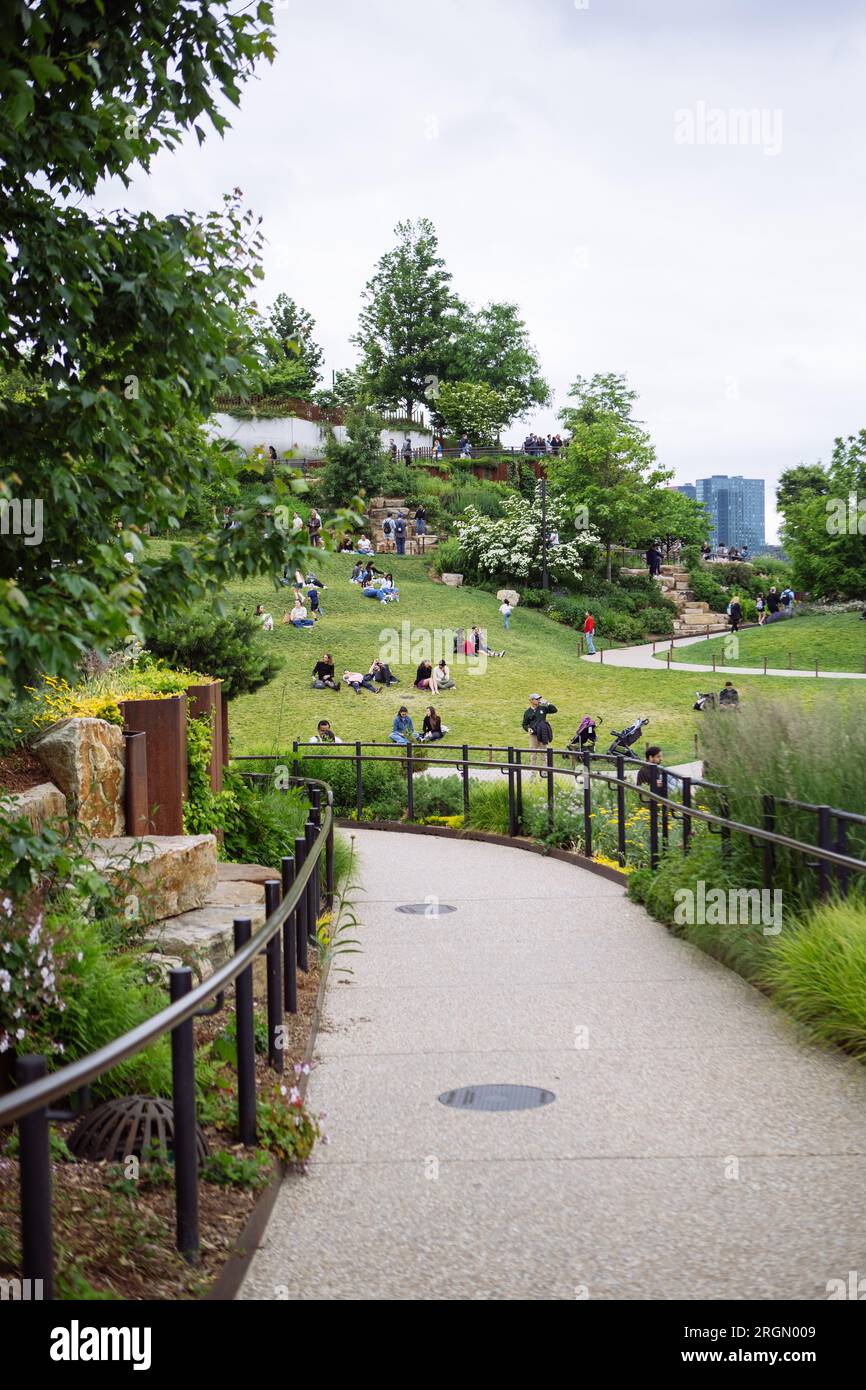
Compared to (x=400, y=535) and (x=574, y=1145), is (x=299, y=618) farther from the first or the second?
(x=574, y=1145)

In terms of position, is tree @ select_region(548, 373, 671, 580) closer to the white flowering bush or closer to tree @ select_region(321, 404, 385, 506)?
the white flowering bush

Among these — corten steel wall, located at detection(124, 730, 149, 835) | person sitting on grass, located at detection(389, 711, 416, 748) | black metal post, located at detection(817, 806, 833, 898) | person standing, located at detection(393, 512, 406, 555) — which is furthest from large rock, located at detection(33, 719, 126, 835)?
person standing, located at detection(393, 512, 406, 555)

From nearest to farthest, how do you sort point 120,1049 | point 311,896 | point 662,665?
point 120,1049, point 311,896, point 662,665

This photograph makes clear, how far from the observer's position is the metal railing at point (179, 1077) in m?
2.67

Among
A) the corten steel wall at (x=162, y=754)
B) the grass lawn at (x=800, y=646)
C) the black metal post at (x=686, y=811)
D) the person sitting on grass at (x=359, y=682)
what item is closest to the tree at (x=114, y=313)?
the corten steel wall at (x=162, y=754)

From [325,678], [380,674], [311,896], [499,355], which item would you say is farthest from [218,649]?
[499,355]

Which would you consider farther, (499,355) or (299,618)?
(499,355)

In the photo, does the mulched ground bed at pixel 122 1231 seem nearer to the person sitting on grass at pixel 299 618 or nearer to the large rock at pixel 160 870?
the large rock at pixel 160 870

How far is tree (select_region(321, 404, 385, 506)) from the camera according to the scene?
6131 cm

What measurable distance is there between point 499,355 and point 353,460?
1369 inches

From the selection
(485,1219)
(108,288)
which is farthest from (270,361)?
(485,1219)

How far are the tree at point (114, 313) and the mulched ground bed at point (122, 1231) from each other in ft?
5.78

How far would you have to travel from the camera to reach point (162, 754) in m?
9.84

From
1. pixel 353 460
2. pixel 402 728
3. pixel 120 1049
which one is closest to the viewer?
pixel 120 1049
